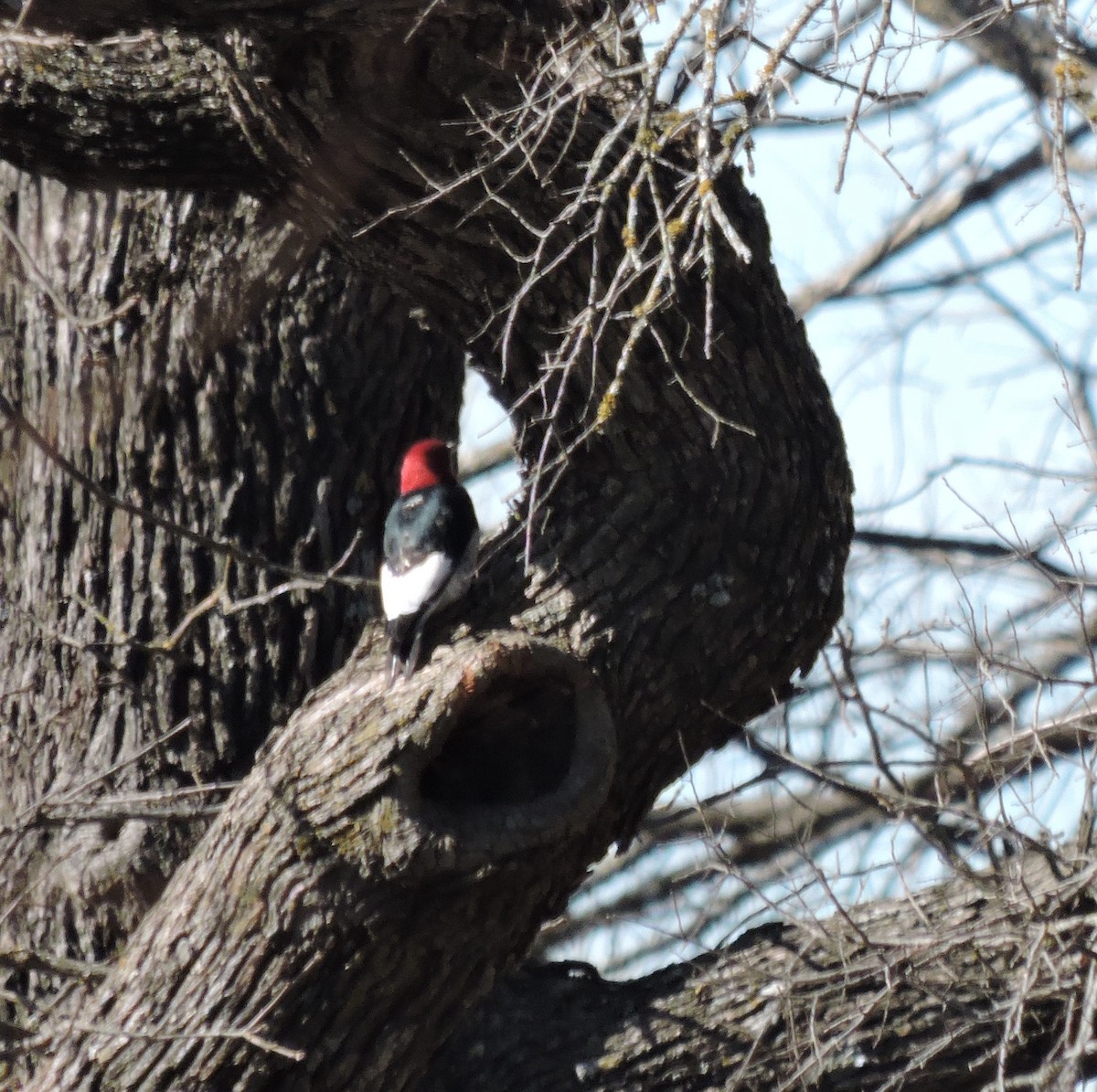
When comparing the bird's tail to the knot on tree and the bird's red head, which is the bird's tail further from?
the bird's red head

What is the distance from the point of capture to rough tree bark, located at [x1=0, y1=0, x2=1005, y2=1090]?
304 cm

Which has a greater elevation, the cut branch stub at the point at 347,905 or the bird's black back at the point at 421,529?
the bird's black back at the point at 421,529

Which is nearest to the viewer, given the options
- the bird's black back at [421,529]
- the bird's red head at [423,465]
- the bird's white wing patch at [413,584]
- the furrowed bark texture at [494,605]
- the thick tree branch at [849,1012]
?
the furrowed bark texture at [494,605]

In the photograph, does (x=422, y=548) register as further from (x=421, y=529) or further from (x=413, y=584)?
(x=413, y=584)

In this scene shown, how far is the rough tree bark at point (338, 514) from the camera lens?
304cm

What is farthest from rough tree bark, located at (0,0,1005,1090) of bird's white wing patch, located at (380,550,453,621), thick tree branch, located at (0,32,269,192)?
bird's white wing patch, located at (380,550,453,621)

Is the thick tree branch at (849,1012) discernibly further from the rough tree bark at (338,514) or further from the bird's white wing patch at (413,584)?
the bird's white wing patch at (413,584)

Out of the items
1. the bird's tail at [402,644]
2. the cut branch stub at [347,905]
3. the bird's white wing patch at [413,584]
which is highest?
the bird's white wing patch at [413,584]

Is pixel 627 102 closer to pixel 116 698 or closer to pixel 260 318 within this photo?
pixel 260 318

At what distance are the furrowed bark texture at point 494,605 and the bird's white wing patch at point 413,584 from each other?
0.21m

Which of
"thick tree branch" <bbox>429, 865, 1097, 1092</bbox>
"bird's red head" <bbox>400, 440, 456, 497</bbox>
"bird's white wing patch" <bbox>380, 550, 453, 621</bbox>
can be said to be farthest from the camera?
"bird's red head" <bbox>400, 440, 456, 497</bbox>

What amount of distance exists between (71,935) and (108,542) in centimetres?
105

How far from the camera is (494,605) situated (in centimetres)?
341

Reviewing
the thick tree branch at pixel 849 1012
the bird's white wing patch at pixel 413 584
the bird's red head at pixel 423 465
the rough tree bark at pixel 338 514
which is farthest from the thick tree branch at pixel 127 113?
the thick tree branch at pixel 849 1012
